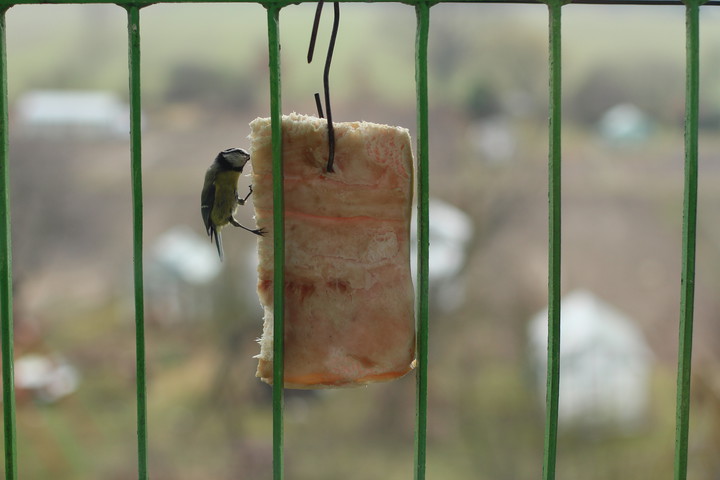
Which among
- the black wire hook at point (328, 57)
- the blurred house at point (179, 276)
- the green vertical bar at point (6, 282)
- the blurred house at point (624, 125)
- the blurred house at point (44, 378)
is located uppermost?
the blurred house at point (624, 125)

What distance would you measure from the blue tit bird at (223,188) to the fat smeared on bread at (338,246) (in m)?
0.05

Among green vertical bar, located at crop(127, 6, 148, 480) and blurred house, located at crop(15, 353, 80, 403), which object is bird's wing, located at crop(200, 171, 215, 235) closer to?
green vertical bar, located at crop(127, 6, 148, 480)

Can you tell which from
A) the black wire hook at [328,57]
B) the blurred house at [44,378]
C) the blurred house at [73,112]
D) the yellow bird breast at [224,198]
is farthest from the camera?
the blurred house at [44,378]

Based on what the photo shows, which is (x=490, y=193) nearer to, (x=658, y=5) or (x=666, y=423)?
(x=666, y=423)

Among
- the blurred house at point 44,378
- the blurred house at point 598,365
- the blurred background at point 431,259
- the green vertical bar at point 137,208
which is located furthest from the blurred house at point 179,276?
the green vertical bar at point 137,208

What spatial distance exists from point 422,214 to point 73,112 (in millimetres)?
3987

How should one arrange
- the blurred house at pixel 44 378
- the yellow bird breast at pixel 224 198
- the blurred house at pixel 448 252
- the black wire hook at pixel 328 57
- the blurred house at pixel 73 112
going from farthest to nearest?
the blurred house at pixel 44 378 → the blurred house at pixel 448 252 → the blurred house at pixel 73 112 → the yellow bird breast at pixel 224 198 → the black wire hook at pixel 328 57

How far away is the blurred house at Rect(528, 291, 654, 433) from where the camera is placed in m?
4.61

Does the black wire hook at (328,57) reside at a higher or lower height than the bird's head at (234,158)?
higher

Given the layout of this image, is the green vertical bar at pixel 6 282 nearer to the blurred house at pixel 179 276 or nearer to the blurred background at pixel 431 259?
the blurred background at pixel 431 259

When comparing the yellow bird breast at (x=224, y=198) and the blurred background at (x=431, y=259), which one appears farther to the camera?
the blurred background at (x=431, y=259)

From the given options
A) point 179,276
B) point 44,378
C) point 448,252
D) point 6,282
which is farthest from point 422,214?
point 44,378

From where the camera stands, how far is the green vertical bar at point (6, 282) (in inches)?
25.6

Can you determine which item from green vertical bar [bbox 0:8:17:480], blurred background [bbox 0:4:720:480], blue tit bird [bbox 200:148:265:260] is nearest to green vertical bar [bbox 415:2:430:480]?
blue tit bird [bbox 200:148:265:260]
